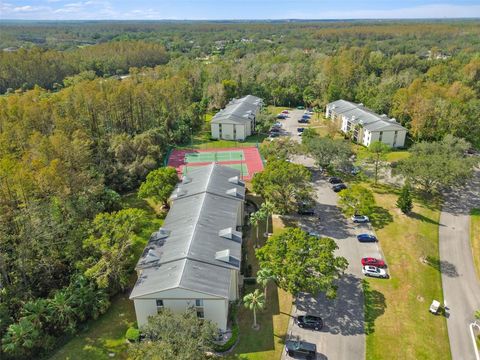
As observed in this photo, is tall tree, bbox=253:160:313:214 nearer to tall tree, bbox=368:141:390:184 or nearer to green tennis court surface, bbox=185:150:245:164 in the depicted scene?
tall tree, bbox=368:141:390:184

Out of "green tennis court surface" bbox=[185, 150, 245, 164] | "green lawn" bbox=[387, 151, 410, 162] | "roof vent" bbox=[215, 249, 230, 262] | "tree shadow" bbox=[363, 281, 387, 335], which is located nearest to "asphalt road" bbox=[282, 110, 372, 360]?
"tree shadow" bbox=[363, 281, 387, 335]

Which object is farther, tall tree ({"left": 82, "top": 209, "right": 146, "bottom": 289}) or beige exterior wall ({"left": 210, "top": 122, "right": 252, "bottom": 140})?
beige exterior wall ({"left": 210, "top": 122, "right": 252, "bottom": 140})

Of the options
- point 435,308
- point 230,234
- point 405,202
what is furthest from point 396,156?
point 230,234

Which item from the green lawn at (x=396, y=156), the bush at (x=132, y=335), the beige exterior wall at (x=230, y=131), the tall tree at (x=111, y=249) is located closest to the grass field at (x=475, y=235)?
the green lawn at (x=396, y=156)

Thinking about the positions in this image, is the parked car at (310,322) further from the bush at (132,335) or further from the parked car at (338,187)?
the parked car at (338,187)

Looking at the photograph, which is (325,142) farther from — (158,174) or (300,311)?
(300,311)

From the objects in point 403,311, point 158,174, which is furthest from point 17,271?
point 403,311

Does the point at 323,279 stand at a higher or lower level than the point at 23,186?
lower
